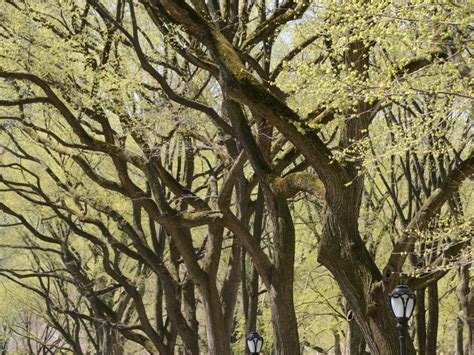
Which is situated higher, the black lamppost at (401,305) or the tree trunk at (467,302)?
the tree trunk at (467,302)

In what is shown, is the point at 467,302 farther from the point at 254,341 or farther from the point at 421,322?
the point at 254,341

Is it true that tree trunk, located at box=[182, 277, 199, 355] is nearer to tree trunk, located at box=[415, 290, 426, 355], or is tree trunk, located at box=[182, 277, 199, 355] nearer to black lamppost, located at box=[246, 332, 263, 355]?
black lamppost, located at box=[246, 332, 263, 355]

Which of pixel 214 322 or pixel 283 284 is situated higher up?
pixel 214 322

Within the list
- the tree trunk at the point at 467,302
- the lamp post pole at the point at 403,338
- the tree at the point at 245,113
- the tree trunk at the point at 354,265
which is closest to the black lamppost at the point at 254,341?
the tree at the point at 245,113

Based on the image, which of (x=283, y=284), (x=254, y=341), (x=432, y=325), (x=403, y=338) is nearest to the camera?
(x=403, y=338)

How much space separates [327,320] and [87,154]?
388 inches

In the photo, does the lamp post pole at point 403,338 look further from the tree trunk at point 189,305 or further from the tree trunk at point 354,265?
the tree trunk at point 189,305

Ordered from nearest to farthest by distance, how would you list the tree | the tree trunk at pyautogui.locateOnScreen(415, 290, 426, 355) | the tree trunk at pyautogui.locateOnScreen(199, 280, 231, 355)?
the tree, the tree trunk at pyautogui.locateOnScreen(199, 280, 231, 355), the tree trunk at pyautogui.locateOnScreen(415, 290, 426, 355)

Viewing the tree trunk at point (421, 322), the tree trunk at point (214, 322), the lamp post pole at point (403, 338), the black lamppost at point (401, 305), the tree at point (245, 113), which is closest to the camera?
the tree at point (245, 113)

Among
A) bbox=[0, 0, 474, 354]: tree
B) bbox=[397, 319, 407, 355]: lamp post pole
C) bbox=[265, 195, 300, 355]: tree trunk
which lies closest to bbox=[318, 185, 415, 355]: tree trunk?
bbox=[0, 0, 474, 354]: tree

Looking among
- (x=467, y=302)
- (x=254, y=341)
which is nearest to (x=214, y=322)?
(x=254, y=341)

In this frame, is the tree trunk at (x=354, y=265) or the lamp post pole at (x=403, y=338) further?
the tree trunk at (x=354, y=265)

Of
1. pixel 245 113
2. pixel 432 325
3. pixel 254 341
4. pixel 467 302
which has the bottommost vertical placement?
pixel 254 341

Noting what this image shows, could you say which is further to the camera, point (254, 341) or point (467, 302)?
point (467, 302)
